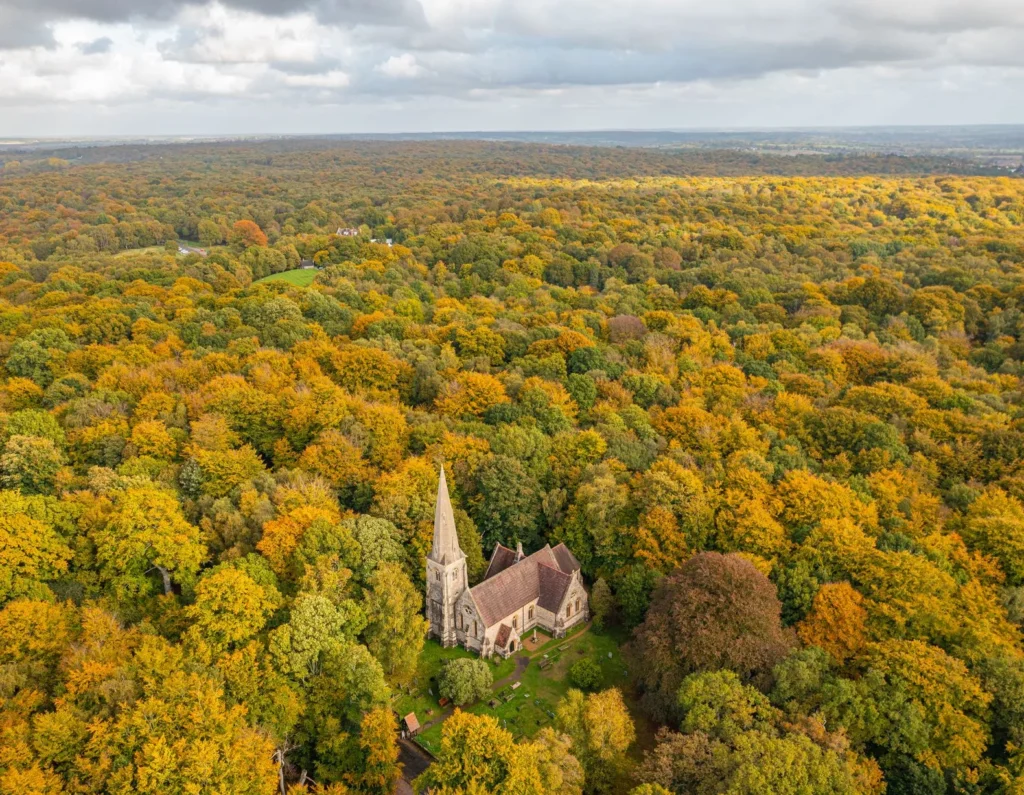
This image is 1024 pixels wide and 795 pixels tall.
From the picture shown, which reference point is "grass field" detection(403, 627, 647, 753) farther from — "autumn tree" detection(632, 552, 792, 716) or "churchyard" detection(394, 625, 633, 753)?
"autumn tree" detection(632, 552, 792, 716)

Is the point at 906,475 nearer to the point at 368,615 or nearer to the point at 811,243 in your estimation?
the point at 368,615

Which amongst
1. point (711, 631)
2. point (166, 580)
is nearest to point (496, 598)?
point (711, 631)

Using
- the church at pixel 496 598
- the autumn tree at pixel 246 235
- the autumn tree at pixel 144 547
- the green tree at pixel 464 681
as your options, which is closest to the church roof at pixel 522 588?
the church at pixel 496 598

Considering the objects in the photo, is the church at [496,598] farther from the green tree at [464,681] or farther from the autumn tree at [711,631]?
the autumn tree at [711,631]

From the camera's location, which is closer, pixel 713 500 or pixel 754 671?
pixel 754 671

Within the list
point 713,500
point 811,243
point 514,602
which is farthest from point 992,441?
point 811,243

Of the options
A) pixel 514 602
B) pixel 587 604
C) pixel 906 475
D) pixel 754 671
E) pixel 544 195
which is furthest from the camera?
pixel 544 195
